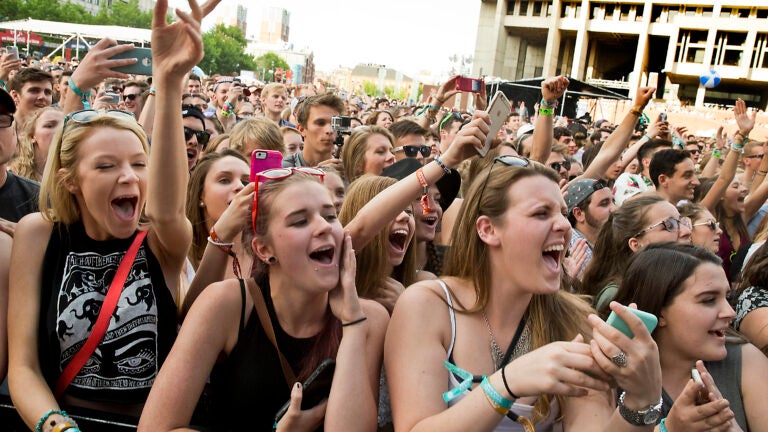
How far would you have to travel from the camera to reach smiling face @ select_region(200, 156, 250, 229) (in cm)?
372

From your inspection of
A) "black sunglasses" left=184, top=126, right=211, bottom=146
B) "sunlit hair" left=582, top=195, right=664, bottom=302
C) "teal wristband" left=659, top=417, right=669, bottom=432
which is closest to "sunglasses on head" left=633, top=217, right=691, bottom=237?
"sunlit hair" left=582, top=195, right=664, bottom=302

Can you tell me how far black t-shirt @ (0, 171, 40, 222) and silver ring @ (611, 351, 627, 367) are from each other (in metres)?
3.12

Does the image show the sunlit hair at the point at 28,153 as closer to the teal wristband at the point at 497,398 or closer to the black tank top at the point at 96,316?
the black tank top at the point at 96,316

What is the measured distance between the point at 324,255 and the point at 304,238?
0.13 meters

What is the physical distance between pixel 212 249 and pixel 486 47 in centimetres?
7076

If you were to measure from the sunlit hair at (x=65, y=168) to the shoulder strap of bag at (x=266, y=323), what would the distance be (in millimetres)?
875

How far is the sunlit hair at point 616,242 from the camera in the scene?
13.4 ft

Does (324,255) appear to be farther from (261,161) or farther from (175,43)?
(175,43)

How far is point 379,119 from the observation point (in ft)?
29.5

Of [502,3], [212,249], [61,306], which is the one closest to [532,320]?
[212,249]

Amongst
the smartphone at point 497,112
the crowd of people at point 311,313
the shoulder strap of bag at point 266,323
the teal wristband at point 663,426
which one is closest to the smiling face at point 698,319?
the crowd of people at point 311,313

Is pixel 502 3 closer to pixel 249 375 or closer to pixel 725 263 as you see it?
pixel 725 263

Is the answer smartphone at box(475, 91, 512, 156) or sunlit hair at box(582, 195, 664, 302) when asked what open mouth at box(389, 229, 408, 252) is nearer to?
smartphone at box(475, 91, 512, 156)

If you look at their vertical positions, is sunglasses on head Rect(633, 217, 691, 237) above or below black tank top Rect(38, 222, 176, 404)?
above
